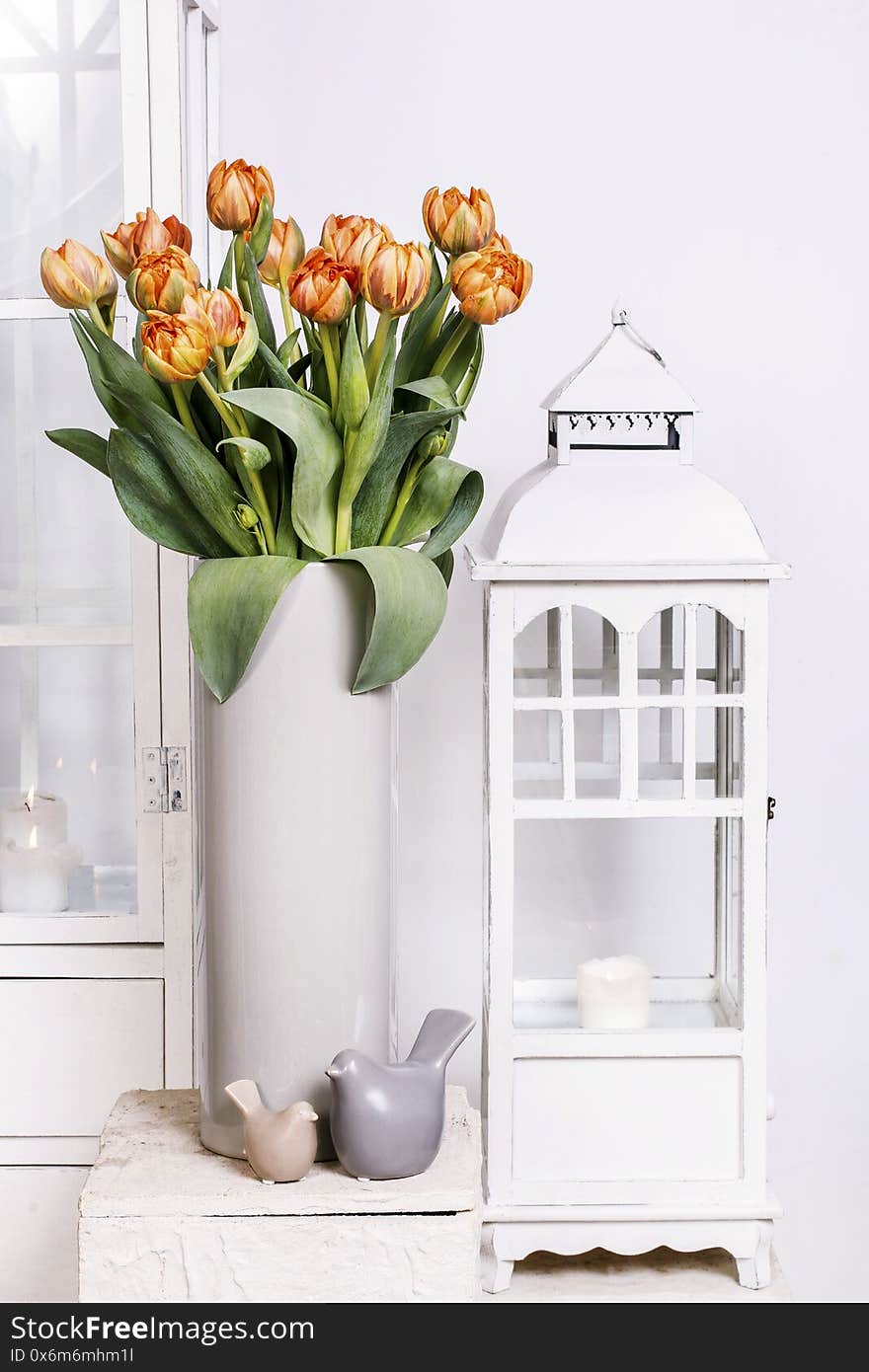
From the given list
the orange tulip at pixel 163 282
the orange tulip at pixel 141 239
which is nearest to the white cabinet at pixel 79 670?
the orange tulip at pixel 141 239

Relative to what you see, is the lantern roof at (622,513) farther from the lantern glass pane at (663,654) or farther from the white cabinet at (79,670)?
the white cabinet at (79,670)

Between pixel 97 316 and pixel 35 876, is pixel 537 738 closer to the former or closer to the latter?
pixel 35 876

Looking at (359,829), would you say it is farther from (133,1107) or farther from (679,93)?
(679,93)

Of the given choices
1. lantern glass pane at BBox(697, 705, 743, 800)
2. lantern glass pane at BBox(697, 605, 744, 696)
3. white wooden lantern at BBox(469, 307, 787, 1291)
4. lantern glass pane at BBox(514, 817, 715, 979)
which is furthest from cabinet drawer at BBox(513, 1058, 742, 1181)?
lantern glass pane at BBox(697, 605, 744, 696)

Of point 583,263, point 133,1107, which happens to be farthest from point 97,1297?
point 583,263

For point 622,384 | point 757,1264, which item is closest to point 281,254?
point 622,384

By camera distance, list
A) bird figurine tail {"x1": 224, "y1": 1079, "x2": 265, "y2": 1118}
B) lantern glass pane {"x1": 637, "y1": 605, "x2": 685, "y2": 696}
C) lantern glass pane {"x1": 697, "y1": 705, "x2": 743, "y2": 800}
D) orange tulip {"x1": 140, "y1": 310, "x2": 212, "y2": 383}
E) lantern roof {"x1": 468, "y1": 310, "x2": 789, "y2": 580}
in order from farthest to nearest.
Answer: lantern glass pane {"x1": 637, "y1": 605, "x2": 685, "y2": 696}
lantern glass pane {"x1": 697, "y1": 705, "x2": 743, "y2": 800}
lantern roof {"x1": 468, "y1": 310, "x2": 789, "y2": 580}
bird figurine tail {"x1": 224, "y1": 1079, "x2": 265, "y2": 1118}
orange tulip {"x1": 140, "y1": 310, "x2": 212, "y2": 383}

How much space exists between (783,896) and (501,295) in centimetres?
97

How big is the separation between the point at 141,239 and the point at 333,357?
162 millimetres

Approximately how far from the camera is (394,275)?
3.06ft

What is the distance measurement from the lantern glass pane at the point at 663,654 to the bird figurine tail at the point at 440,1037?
1.68ft

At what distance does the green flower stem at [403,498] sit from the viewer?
105 cm

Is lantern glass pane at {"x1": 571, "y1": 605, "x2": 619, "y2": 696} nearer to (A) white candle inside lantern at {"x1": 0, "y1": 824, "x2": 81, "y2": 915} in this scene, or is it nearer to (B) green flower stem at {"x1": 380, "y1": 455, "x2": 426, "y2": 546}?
(B) green flower stem at {"x1": 380, "y1": 455, "x2": 426, "y2": 546}

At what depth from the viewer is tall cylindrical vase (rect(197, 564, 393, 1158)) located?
1009 millimetres
